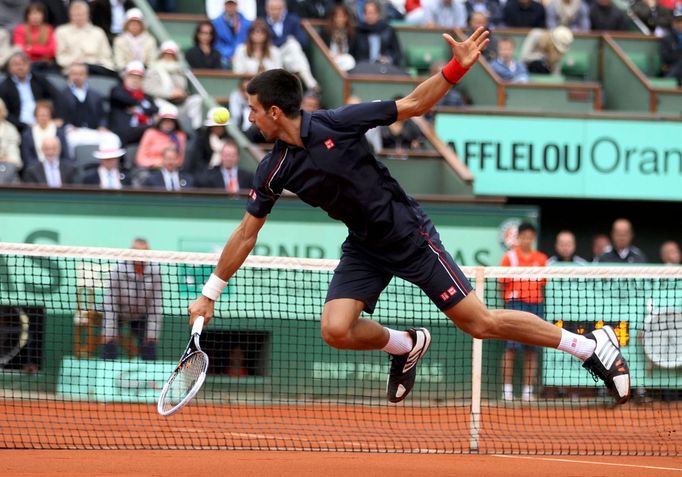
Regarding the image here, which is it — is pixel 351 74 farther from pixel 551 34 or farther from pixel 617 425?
pixel 617 425

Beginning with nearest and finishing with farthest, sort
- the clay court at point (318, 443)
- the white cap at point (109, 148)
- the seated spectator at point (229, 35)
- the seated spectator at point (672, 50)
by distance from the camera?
the clay court at point (318, 443)
the white cap at point (109, 148)
the seated spectator at point (229, 35)
the seated spectator at point (672, 50)

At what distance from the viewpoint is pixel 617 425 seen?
11.5 metres

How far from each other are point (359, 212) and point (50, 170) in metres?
6.45

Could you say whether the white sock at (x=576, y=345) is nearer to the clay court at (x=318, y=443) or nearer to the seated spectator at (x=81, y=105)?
the clay court at (x=318, y=443)

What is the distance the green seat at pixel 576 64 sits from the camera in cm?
1783

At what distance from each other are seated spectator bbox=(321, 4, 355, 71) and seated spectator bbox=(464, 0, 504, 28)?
85.3 inches

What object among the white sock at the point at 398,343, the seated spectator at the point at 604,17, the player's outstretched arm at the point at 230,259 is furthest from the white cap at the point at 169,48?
the player's outstretched arm at the point at 230,259

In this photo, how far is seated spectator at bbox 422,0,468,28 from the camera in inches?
716

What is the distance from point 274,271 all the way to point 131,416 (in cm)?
198

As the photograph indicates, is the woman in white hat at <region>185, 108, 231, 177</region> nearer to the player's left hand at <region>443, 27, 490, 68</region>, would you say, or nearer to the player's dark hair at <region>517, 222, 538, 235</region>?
the player's dark hair at <region>517, 222, 538, 235</region>

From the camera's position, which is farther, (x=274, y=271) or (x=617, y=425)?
(x=274, y=271)

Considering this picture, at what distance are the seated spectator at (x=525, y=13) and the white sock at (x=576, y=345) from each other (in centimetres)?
1062

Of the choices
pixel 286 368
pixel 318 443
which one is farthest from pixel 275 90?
pixel 286 368

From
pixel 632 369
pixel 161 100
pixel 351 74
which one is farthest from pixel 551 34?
pixel 632 369
